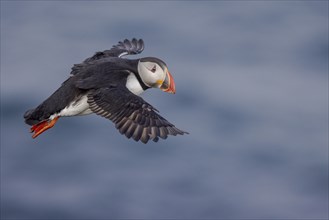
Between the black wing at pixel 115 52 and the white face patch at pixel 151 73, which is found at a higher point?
the black wing at pixel 115 52

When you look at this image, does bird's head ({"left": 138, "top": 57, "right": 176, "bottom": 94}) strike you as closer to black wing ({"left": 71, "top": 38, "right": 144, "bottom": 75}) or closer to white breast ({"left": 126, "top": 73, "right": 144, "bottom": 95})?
white breast ({"left": 126, "top": 73, "right": 144, "bottom": 95})

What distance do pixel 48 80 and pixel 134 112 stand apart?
6.28m

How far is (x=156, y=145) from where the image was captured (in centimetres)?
1474

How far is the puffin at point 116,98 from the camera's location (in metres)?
8.45

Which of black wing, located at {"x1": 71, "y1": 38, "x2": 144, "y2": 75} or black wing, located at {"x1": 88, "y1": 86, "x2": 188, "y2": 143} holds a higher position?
black wing, located at {"x1": 71, "y1": 38, "x2": 144, "y2": 75}

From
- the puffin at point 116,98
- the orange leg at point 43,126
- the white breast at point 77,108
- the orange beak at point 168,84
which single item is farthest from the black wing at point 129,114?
the orange leg at point 43,126

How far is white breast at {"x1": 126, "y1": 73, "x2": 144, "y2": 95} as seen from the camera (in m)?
8.89

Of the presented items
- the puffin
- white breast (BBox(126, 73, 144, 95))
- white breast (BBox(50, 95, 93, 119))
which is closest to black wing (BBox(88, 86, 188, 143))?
the puffin

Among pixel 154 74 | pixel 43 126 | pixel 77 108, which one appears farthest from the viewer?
pixel 43 126

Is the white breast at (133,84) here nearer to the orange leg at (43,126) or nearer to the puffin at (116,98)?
the puffin at (116,98)

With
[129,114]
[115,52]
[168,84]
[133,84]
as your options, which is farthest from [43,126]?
[115,52]

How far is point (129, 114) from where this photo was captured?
8.46 meters

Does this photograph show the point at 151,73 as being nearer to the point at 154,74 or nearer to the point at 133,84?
the point at 154,74

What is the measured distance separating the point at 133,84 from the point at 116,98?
0.44m
